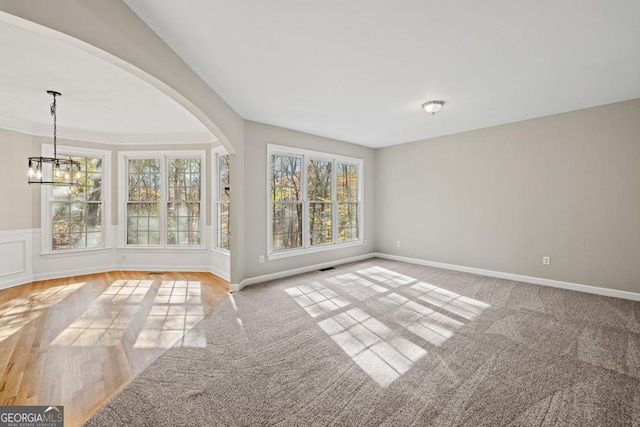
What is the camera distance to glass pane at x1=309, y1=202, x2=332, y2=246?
226 inches

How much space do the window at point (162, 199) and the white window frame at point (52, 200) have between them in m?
0.31

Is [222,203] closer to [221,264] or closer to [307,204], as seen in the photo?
[221,264]

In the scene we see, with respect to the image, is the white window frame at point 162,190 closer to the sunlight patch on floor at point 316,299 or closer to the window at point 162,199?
the window at point 162,199

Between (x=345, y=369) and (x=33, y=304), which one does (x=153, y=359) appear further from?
(x=33, y=304)

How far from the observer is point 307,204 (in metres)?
5.54

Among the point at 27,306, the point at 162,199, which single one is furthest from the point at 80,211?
the point at 27,306

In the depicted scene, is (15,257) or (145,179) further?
(145,179)

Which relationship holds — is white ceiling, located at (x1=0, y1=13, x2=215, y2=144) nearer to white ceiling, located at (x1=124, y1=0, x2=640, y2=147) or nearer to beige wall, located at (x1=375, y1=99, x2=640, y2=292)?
white ceiling, located at (x1=124, y1=0, x2=640, y2=147)

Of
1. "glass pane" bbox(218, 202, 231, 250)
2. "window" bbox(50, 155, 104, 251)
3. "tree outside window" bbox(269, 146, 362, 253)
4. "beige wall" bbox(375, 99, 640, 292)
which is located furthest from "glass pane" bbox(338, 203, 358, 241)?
"window" bbox(50, 155, 104, 251)

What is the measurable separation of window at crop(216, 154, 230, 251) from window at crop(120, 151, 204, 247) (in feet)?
1.65

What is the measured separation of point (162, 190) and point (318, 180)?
129 inches

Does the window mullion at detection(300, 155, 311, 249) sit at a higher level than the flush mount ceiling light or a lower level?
lower

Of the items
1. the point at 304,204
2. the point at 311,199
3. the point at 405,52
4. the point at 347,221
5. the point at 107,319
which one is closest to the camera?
the point at 405,52

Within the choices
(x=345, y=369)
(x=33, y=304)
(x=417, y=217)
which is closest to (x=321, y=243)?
(x=417, y=217)
